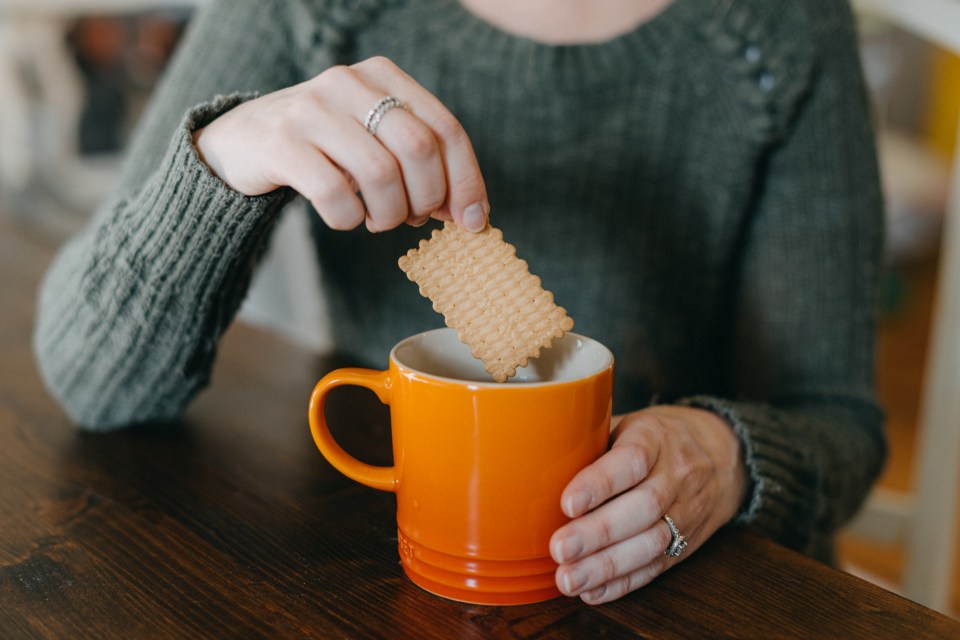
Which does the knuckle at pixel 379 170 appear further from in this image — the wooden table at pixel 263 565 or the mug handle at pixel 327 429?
the wooden table at pixel 263 565

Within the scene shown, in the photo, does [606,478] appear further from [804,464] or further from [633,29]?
[633,29]

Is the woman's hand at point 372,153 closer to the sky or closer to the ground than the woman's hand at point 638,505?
closer to the sky

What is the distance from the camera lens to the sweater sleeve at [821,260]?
88 centimetres

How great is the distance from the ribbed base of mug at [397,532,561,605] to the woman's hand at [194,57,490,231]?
0.19 m

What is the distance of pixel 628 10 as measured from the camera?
0.92 meters

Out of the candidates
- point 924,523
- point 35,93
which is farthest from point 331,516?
point 35,93

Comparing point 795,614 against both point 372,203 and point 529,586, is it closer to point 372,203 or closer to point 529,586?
point 529,586

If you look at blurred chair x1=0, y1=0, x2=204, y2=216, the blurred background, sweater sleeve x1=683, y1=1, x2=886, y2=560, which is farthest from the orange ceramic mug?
blurred chair x1=0, y1=0, x2=204, y2=216

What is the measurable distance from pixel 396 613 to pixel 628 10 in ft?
2.23

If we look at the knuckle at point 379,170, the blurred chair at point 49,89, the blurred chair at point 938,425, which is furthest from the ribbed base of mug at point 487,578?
the blurred chair at point 49,89

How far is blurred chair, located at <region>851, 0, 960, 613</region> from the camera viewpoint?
3.13ft

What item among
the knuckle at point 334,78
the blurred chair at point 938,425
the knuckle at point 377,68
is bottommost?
the blurred chair at point 938,425

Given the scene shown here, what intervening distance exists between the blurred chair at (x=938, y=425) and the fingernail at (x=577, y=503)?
671mm

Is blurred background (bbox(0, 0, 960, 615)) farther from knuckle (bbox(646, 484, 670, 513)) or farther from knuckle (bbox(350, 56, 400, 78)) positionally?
knuckle (bbox(350, 56, 400, 78))
